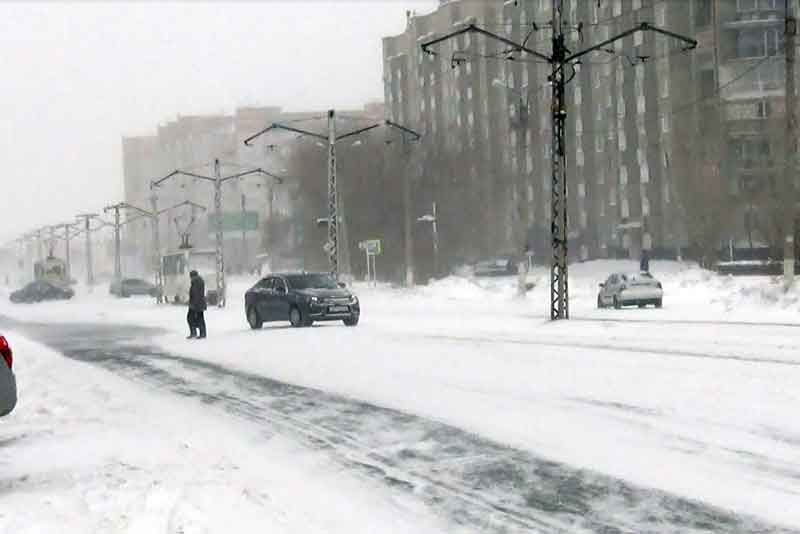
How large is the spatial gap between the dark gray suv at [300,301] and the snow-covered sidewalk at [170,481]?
16615mm

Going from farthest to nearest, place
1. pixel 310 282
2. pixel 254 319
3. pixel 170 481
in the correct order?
pixel 254 319
pixel 310 282
pixel 170 481

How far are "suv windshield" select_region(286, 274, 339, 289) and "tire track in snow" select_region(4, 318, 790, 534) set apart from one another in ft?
50.6

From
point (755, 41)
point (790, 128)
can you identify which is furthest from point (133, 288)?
point (790, 128)

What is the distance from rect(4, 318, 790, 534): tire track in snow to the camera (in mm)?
6641

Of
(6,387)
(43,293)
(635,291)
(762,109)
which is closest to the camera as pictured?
(6,387)

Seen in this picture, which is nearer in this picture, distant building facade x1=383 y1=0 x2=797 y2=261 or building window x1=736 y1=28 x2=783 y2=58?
distant building facade x1=383 y1=0 x2=797 y2=261

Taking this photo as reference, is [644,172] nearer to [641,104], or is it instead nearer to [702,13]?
[641,104]

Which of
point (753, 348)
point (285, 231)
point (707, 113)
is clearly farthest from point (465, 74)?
point (753, 348)

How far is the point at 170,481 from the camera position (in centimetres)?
831

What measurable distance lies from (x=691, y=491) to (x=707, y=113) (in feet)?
194

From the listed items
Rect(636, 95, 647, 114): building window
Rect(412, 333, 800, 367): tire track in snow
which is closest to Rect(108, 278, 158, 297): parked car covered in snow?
Rect(636, 95, 647, 114): building window

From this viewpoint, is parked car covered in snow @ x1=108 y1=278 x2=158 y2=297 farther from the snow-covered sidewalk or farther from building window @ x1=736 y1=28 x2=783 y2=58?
the snow-covered sidewalk

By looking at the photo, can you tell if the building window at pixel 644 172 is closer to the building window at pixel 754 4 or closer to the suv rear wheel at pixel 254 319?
the building window at pixel 754 4

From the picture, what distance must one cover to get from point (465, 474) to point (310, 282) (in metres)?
23.1
